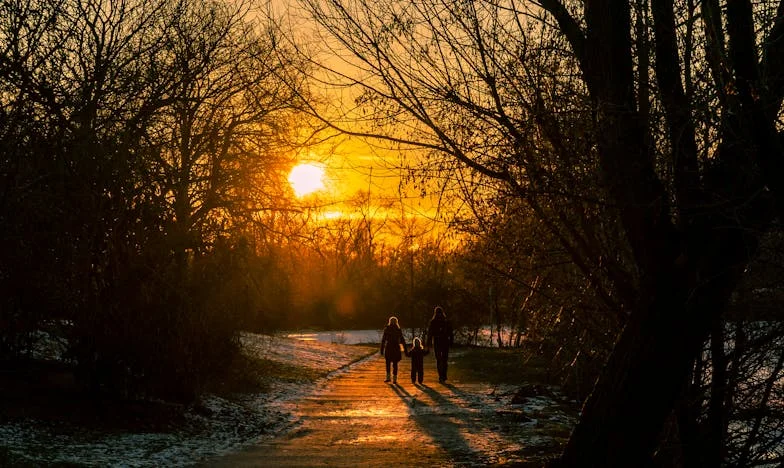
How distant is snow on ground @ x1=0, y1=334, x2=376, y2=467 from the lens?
1005 centimetres

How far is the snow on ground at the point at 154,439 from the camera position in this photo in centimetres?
1005

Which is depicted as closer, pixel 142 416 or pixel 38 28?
pixel 38 28

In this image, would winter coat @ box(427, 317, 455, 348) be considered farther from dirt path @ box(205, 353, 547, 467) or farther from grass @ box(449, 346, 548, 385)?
dirt path @ box(205, 353, 547, 467)

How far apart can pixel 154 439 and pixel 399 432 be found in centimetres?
356

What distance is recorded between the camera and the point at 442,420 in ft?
47.9

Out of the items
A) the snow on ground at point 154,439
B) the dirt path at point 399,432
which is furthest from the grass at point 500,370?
the snow on ground at point 154,439

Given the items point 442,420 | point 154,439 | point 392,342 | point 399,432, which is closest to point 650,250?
point 399,432

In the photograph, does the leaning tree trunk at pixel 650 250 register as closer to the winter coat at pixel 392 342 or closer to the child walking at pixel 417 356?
the child walking at pixel 417 356

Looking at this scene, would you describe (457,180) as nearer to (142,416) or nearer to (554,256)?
(554,256)

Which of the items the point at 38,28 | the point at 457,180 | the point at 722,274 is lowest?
the point at 722,274

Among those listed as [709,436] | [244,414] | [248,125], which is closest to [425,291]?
[248,125]

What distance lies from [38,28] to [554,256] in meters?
6.77

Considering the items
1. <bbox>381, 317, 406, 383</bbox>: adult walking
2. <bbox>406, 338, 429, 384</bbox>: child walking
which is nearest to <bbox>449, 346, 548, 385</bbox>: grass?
<bbox>406, 338, 429, 384</bbox>: child walking

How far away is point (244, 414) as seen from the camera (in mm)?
15695
